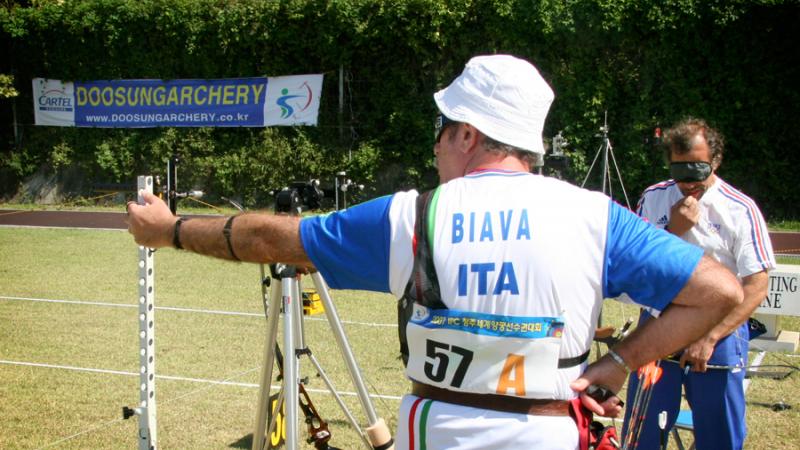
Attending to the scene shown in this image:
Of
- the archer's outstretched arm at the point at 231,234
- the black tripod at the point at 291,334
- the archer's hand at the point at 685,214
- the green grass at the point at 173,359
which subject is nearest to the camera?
the archer's outstretched arm at the point at 231,234

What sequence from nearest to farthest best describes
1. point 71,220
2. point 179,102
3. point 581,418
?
point 581,418 → point 71,220 → point 179,102

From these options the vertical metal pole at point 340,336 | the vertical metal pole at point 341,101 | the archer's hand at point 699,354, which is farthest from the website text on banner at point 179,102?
the archer's hand at point 699,354

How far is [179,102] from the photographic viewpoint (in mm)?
23422

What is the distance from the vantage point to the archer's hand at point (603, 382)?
2068mm

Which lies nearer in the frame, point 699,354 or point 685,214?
point 699,354

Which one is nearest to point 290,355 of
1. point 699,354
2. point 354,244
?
point 354,244

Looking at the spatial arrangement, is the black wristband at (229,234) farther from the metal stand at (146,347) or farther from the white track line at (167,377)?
the white track line at (167,377)

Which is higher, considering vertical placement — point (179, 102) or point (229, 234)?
point (179, 102)

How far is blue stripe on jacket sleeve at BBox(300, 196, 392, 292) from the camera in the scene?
2066 millimetres

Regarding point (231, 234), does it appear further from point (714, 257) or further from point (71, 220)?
point (71, 220)

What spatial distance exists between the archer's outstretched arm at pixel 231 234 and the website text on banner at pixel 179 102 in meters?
19.8

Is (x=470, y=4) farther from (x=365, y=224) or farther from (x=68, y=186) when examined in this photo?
(x=365, y=224)

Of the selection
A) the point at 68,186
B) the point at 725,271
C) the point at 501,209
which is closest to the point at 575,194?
the point at 501,209

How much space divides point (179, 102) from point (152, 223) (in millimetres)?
22087
